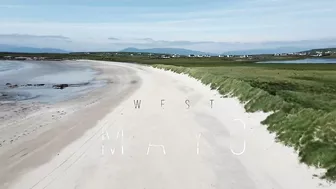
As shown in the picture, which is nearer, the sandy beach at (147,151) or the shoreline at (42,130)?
the sandy beach at (147,151)

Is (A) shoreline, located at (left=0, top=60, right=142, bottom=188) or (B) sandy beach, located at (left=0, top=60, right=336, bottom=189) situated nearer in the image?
(B) sandy beach, located at (left=0, top=60, right=336, bottom=189)

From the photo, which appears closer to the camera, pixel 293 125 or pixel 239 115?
pixel 293 125

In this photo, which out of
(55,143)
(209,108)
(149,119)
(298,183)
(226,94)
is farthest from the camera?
(226,94)

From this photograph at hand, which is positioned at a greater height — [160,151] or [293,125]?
[293,125]

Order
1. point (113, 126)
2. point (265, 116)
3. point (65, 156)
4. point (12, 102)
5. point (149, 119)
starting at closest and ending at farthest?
1. point (65, 156)
2. point (265, 116)
3. point (113, 126)
4. point (149, 119)
5. point (12, 102)

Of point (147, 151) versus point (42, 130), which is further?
point (42, 130)

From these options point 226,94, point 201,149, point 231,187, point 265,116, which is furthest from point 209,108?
point 231,187

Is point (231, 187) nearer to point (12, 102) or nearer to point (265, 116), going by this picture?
point (265, 116)

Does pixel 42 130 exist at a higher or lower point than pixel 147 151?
lower
